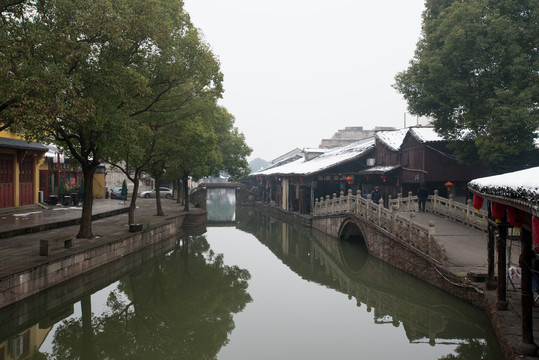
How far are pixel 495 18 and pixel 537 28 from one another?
61.0 inches

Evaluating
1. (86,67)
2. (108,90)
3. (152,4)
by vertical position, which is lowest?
(108,90)

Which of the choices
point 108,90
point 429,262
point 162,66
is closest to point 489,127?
point 429,262

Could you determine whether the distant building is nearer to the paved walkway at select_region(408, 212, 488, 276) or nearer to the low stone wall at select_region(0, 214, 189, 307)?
the paved walkway at select_region(408, 212, 488, 276)

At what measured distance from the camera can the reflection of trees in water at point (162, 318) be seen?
27.4ft

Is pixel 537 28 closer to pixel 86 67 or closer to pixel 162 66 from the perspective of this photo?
pixel 162 66

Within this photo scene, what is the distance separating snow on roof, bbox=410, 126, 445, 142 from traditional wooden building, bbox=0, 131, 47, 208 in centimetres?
1921

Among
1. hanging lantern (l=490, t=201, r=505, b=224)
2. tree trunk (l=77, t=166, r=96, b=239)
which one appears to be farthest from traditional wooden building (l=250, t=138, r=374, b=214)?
hanging lantern (l=490, t=201, r=505, b=224)

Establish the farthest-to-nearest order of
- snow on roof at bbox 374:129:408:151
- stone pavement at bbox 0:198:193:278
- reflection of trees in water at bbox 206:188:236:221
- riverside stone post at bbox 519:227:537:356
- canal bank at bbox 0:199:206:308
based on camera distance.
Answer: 1. reflection of trees in water at bbox 206:188:236:221
2. snow on roof at bbox 374:129:408:151
3. stone pavement at bbox 0:198:193:278
4. canal bank at bbox 0:199:206:308
5. riverside stone post at bbox 519:227:537:356

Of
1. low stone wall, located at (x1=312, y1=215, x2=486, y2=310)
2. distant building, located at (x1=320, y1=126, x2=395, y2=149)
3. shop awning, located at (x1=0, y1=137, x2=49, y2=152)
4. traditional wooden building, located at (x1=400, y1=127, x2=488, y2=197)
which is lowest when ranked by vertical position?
low stone wall, located at (x1=312, y1=215, x2=486, y2=310)

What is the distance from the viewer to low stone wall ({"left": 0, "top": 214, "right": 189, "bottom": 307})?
9273 millimetres

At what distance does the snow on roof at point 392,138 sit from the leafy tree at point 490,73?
658cm

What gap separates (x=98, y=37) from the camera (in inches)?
431

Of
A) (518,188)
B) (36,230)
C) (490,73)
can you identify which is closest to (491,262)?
(518,188)

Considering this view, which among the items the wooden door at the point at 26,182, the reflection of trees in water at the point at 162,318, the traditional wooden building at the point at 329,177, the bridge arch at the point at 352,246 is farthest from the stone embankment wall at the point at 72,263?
the traditional wooden building at the point at 329,177
